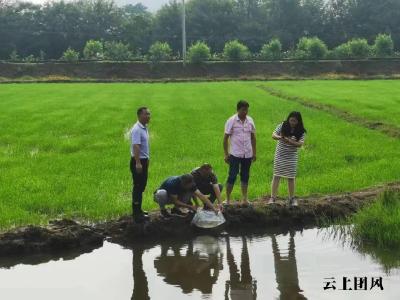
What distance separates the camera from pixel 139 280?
20.0 feet

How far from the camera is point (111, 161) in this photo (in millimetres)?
12023

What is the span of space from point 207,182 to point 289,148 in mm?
1416

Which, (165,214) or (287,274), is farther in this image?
(165,214)

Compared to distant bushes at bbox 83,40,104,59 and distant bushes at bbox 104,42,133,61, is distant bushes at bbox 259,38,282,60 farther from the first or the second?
distant bushes at bbox 83,40,104,59

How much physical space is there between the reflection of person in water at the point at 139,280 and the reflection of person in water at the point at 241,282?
2.70 ft

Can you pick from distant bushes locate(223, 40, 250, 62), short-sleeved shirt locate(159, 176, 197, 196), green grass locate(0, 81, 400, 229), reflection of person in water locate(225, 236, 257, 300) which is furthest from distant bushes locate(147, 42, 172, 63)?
reflection of person in water locate(225, 236, 257, 300)

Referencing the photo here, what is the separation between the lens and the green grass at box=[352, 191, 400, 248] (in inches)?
273

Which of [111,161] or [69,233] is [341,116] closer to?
[111,161]

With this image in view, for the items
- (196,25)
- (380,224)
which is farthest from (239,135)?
(196,25)

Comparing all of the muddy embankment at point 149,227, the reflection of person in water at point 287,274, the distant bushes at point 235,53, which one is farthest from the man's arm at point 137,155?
the distant bushes at point 235,53

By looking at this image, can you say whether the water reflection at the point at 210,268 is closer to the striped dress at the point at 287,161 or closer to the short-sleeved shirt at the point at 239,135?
the striped dress at the point at 287,161

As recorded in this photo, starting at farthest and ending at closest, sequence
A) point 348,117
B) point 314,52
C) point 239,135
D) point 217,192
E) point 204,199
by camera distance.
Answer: point 314,52, point 348,117, point 239,135, point 217,192, point 204,199

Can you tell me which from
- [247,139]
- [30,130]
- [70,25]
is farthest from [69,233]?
[70,25]

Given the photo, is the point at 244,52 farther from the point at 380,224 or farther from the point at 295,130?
the point at 380,224
